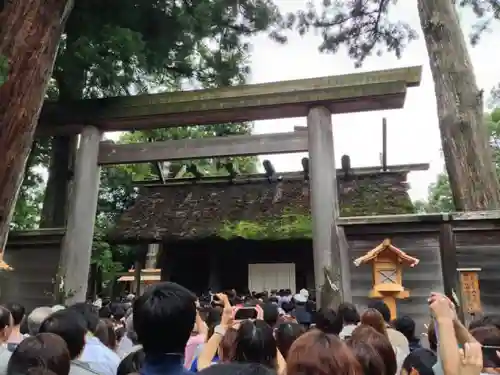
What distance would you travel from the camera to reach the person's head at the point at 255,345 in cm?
236

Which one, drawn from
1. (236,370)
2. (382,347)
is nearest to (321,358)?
(236,370)

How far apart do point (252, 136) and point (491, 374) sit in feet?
17.4

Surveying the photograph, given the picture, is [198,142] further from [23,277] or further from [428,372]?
[428,372]

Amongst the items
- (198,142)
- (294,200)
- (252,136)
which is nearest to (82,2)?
(198,142)

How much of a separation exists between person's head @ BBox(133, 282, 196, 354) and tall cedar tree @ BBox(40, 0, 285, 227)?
6.76m

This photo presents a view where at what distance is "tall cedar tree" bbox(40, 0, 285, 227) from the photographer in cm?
816

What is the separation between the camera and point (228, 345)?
258 centimetres

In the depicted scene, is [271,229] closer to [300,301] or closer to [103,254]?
[300,301]

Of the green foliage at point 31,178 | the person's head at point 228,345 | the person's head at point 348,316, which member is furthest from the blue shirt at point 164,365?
the green foliage at point 31,178

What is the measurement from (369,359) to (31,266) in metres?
6.98

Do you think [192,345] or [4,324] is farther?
[192,345]

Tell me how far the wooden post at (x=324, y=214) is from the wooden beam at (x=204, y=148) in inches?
12.6

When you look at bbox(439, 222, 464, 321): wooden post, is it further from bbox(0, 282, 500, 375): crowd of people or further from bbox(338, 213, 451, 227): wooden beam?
bbox(0, 282, 500, 375): crowd of people

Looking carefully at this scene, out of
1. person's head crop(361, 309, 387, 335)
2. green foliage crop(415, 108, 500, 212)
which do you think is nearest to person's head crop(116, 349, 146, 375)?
person's head crop(361, 309, 387, 335)
